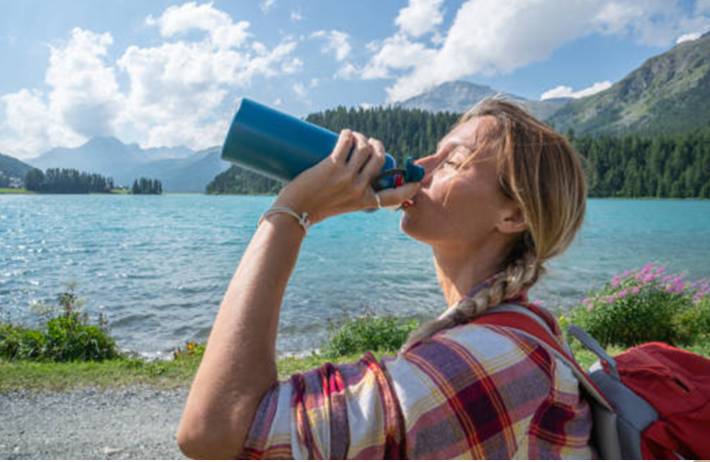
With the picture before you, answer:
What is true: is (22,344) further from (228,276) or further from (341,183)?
(228,276)

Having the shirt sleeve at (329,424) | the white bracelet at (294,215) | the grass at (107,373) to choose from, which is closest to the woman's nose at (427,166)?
the white bracelet at (294,215)

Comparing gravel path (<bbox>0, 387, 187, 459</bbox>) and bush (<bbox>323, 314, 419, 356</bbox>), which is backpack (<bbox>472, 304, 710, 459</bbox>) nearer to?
gravel path (<bbox>0, 387, 187, 459</bbox>)

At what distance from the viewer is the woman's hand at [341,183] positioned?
5.40 feet

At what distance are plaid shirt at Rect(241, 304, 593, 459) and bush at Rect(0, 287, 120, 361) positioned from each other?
35.2 feet

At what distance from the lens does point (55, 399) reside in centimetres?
747

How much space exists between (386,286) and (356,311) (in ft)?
18.7

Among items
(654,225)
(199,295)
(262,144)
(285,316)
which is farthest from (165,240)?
(654,225)

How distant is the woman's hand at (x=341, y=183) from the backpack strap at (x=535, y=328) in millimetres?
555

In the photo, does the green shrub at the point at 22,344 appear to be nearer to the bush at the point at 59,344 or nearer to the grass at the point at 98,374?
the bush at the point at 59,344

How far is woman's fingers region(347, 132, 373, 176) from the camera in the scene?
171cm

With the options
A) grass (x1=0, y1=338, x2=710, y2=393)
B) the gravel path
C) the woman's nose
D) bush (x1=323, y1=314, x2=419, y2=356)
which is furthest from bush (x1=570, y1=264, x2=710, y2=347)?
the woman's nose

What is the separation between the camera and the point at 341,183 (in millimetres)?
1686

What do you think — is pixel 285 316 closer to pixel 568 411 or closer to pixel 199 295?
pixel 199 295

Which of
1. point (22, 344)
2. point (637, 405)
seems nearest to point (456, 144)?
point (637, 405)
